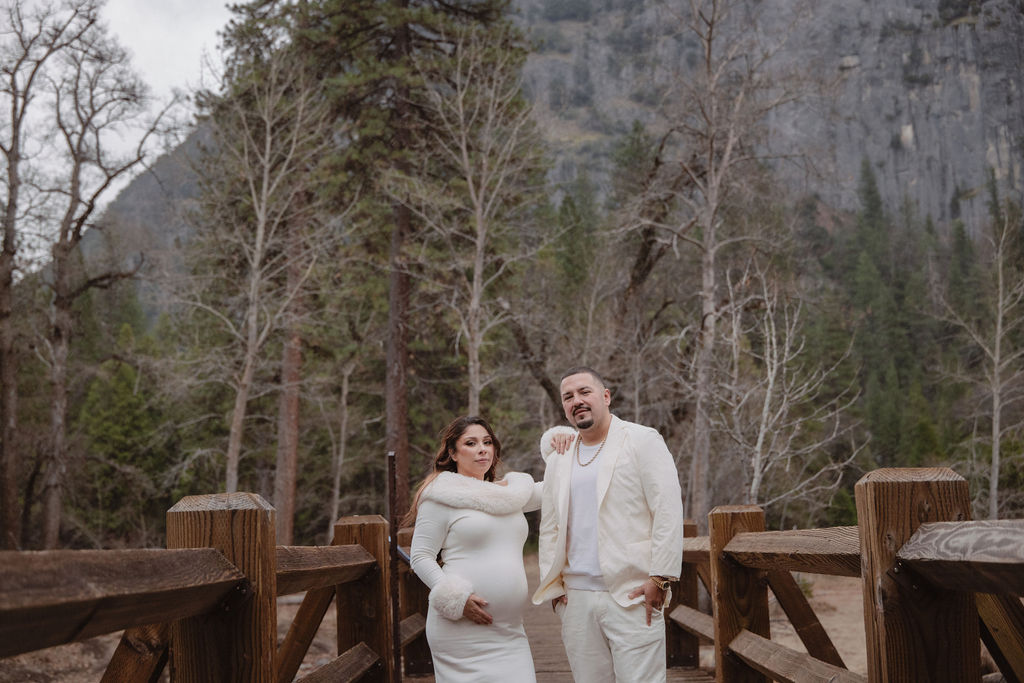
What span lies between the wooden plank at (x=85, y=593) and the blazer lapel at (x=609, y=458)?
97.0 inches

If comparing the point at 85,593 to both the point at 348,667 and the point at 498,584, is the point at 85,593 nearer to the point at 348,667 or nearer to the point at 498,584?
the point at 348,667

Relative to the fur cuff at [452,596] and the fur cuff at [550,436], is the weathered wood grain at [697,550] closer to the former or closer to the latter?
the fur cuff at [550,436]

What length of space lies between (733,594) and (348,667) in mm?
1937

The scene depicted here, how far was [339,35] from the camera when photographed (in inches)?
873

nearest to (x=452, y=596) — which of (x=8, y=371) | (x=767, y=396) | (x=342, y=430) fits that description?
(x=767, y=396)

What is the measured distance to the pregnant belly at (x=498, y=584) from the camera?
407 centimetres

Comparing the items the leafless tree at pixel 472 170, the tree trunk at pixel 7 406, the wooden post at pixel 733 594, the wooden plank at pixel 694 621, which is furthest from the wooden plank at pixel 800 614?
the tree trunk at pixel 7 406

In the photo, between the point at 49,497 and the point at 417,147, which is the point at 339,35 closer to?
the point at 417,147

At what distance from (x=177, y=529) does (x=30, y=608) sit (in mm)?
958

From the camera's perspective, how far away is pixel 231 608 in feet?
7.22

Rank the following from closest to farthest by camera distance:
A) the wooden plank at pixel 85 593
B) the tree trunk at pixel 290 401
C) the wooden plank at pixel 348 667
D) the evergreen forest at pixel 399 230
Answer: the wooden plank at pixel 85 593 < the wooden plank at pixel 348 667 < the evergreen forest at pixel 399 230 < the tree trunk at pixel 290 401

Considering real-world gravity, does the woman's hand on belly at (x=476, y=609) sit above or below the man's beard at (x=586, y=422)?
below

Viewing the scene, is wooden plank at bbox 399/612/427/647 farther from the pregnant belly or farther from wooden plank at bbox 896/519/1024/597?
wooden plank at bbox 896/519/1024/597

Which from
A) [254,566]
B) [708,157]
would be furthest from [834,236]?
[254,566]
